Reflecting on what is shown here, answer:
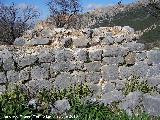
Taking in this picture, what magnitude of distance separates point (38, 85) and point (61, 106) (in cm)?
145

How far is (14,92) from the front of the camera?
10.4 m

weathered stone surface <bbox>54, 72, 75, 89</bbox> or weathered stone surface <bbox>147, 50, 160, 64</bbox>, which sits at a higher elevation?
weathered stone surface <bbox>147, 50, 160, 64</bbox>

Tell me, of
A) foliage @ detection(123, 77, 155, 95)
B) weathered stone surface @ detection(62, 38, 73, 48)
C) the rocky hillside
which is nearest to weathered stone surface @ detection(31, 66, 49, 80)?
weathered stone surface @ detection(62, 38, 73, 48)

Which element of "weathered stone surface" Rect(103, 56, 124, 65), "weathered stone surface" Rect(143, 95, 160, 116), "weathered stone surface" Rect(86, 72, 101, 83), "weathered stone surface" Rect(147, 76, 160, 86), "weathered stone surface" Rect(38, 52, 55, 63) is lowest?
"weathered stone surface" Rect(143, 95, 160, 116)

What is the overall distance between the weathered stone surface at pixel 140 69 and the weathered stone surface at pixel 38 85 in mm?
2250

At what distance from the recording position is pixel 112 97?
10.2 meters

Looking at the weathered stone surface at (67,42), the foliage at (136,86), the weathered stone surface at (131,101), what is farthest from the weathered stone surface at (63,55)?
the weathered stone surface at (131,101)

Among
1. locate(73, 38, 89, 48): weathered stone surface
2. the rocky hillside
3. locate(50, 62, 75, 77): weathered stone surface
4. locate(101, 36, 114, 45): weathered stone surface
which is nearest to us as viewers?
locate(50, 62, 75, 77): weathered stone surface

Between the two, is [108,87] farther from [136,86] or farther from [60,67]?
[60,67]

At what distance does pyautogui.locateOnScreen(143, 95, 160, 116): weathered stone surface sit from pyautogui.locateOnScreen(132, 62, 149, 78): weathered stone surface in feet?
5.61

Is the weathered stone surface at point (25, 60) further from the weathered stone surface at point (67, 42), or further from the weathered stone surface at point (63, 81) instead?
the weathered stone surface at point (67, 42)

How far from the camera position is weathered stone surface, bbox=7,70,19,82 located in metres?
10.7

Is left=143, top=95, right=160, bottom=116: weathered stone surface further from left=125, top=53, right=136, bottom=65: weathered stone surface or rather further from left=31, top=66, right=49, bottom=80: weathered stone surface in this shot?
left=31, top=66, right=49, bottom=80: weathered stone surface

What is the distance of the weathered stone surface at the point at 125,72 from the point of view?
11102mm
